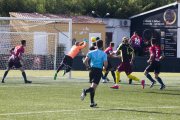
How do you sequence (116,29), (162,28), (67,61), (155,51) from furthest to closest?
(116,29), (162,28), (67,61), (155,51)

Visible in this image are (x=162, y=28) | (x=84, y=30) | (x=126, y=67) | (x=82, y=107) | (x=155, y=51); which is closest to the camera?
(x=82, y=107)

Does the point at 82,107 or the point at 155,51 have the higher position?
the point at 155,51

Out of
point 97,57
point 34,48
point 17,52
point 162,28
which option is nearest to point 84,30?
point 162,28

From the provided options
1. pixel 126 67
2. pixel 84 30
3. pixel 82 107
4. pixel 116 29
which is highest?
pixel 116 29

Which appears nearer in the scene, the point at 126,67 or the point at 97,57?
the point at 97,57

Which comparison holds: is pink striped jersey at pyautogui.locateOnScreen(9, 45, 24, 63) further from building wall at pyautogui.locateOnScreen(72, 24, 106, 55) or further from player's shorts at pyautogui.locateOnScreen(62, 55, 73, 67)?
building wall at pyautogui.locateOnScreen(72, 24, 106, 55)

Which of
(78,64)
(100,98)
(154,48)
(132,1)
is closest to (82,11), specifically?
(132,1)

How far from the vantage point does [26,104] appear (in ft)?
29.0

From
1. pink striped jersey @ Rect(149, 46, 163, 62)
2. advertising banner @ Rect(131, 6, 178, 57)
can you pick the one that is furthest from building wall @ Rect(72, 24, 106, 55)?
pink striped jersey @ Rect(149, 46, 163, 62)

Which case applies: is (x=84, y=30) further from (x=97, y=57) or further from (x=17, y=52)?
(x=97, y=57)

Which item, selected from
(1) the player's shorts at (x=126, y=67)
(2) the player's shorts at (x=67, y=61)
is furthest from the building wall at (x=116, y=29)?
(1) the player's shorts at (x=126, y=67)

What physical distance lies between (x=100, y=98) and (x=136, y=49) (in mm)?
13753

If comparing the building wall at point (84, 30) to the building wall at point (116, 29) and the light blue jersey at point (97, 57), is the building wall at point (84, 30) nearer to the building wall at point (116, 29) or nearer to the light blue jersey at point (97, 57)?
the building wall at point (116, 29)

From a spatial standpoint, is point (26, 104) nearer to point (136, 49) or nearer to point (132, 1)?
point (136, 49)
